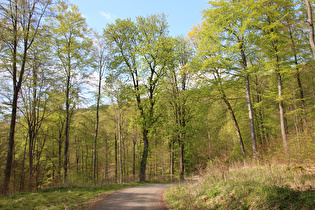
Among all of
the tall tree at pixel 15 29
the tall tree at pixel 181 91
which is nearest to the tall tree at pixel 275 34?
the tall tree at pixel 181 91

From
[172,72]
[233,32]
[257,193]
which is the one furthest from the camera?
[172,72]

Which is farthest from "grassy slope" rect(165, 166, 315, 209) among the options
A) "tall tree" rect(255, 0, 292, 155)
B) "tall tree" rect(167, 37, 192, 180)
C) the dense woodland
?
"tall tree" rect(167, 37, 192, 180)

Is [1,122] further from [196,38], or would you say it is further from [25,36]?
[196,38]

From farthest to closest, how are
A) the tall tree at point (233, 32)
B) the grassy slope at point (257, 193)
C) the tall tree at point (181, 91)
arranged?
the tall tree at point (181, 91)
the tall tree at point (233, 32)
the grassy slope at point (257, 193)

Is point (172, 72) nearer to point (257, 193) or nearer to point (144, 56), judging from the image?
point (144, 56)

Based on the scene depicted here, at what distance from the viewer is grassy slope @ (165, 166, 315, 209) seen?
4594 millimetres

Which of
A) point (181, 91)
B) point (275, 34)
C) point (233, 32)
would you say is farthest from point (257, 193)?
point (181, 91)

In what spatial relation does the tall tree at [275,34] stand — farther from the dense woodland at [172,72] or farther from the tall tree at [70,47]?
the tall tree at [70,47]

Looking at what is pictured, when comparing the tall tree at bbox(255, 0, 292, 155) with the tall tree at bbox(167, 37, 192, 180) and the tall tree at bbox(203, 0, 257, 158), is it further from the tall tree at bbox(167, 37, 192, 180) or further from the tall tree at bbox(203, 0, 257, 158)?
the tall tree at bbox(167, 37, 192, 180)

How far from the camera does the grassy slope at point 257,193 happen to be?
4.59 metres

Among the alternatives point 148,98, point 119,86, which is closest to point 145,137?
point 148,98

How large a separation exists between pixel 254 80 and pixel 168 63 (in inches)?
442

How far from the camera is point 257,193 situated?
5.30m

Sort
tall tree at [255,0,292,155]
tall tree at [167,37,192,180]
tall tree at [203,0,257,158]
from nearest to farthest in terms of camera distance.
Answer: tall tree at [255,0,292,155] → tall tree at [203,0,257,158] → tall tree at [167,37,192,180]
